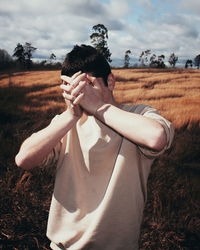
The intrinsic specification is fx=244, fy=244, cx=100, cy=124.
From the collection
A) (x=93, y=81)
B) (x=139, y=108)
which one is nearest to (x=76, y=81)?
(x=93, y=81)

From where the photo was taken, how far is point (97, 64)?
3.28ft

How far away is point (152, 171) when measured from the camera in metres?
2.55

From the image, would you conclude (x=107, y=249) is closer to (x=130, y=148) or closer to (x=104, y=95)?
(x=130, y=148)

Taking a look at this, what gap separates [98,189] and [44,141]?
285 millimetres

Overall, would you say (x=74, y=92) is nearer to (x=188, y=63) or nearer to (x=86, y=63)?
(x=86, y=63)

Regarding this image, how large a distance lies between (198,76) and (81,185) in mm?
3155

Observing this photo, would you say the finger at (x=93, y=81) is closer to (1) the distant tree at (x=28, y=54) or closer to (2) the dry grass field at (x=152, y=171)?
(2) the dry grass field at (x=152, y=171)

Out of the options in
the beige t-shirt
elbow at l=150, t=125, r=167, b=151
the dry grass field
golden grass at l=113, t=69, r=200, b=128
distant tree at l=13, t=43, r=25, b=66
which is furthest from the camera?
distant tree at l=13, t=43, r=25, b=66

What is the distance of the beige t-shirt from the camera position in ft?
2.97

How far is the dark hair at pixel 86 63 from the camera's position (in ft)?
3.28

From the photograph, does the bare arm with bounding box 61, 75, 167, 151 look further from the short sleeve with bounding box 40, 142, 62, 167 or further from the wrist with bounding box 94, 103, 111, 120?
the short sleeve with bounding box 40, 142, 62, 167

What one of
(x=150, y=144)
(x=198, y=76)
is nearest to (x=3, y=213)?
(x=150, y=144)

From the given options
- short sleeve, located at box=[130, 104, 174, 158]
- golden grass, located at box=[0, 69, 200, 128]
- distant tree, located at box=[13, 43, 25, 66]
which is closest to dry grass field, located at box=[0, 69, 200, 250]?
golden grass, located at box=[0, 69, 200, 128]

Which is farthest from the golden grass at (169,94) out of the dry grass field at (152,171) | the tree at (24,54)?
the tree at (24,54)
